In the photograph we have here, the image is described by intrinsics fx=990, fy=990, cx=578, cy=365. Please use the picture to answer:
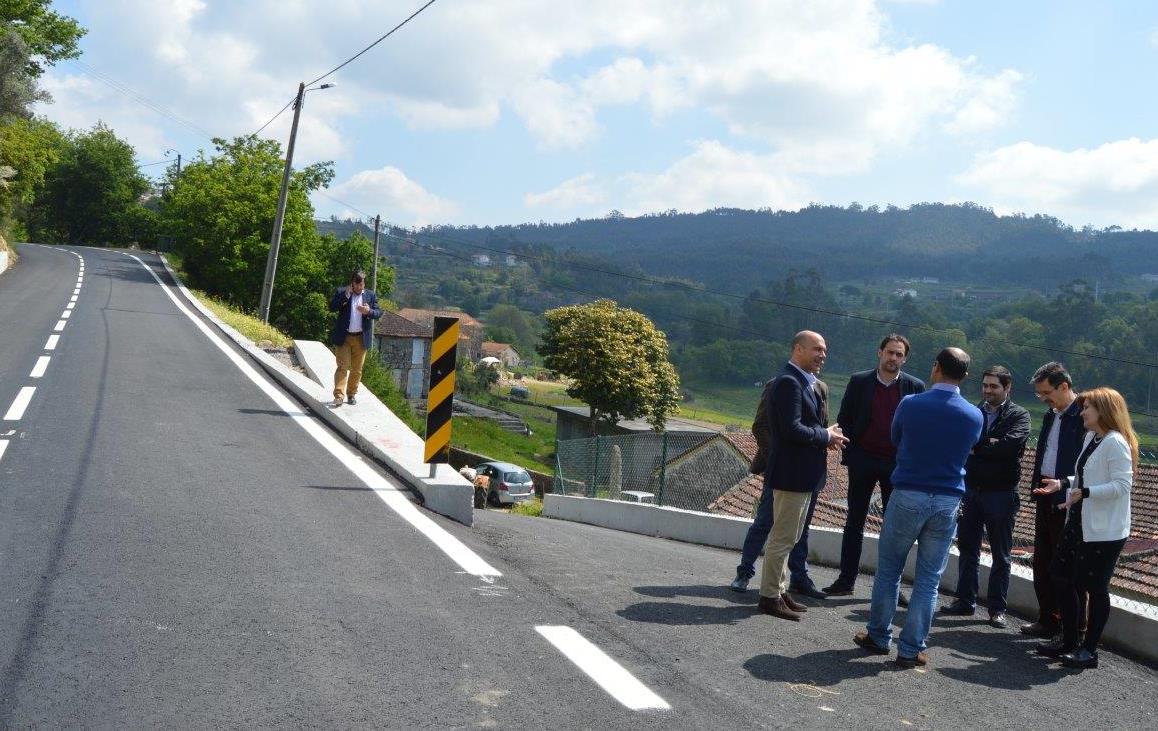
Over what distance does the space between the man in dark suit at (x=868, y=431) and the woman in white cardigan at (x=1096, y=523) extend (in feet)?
4.16

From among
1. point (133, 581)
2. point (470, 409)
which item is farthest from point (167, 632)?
point (470, 409)

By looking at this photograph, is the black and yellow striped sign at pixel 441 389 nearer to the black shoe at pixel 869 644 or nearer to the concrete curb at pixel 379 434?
the concrete curb at pixel 379 434

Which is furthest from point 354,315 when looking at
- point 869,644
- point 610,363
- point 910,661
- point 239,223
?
point 610,363

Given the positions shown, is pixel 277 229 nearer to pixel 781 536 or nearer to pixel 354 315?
pixel 354 315

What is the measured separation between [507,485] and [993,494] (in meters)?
27.4

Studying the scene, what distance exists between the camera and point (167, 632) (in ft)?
14.2

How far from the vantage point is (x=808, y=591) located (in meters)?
6.77

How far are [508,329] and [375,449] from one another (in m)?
157

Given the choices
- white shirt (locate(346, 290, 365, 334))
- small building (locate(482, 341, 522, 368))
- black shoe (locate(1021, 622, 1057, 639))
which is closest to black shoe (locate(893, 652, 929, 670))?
black shoe (locate(1021, 622, 1057, 639))

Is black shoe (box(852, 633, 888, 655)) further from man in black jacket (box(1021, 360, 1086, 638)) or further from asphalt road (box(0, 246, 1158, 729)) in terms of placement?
man in black jacket (box(1021, 360, 1086, 638))

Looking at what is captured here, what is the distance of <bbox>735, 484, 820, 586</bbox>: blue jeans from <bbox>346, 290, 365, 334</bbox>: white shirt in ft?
20.4

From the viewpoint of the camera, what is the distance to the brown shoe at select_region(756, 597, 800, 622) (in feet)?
19.1

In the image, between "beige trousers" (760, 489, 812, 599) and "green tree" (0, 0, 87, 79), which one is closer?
"beige trousers" (760, 489, 812, 599)

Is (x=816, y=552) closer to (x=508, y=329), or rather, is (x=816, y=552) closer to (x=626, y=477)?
(x=626, y=477)
